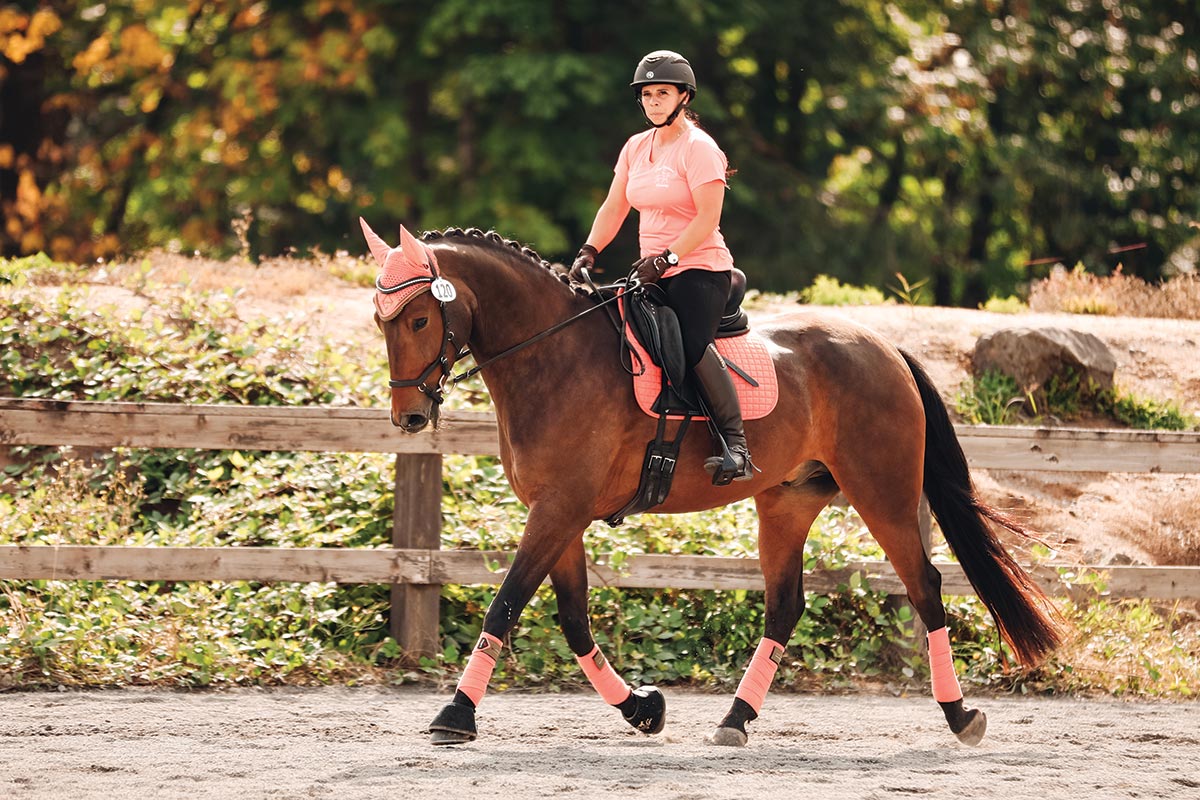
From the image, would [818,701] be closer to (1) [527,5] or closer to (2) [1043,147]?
(1) [527,5]

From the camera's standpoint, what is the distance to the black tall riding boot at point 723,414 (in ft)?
19.7

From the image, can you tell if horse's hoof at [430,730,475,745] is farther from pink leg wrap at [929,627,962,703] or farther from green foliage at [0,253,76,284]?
green foliage at [0,253,76,284]

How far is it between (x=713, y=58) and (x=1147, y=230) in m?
7.53

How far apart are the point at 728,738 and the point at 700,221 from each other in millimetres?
2304

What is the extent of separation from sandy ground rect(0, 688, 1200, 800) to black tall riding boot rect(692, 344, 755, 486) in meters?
1.22

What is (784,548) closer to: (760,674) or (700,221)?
(760,674)

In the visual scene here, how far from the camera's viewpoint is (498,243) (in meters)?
6.06

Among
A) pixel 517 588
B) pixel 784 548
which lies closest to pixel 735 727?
pixel 784 548

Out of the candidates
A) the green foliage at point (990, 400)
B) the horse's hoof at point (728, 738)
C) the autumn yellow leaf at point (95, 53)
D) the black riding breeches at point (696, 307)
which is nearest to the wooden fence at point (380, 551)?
the horse's hoof at point (728, 738)

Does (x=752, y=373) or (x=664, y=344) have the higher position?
(x=664, y=344)

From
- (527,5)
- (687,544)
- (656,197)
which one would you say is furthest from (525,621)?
(527,5)

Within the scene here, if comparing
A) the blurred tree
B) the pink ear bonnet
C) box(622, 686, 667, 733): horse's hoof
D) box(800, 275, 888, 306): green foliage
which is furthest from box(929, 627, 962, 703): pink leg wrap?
the blurred tree

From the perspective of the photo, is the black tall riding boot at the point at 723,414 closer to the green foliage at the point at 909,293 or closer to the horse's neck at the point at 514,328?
the horse's neck at the point at 514,328

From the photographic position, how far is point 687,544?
8.48m
